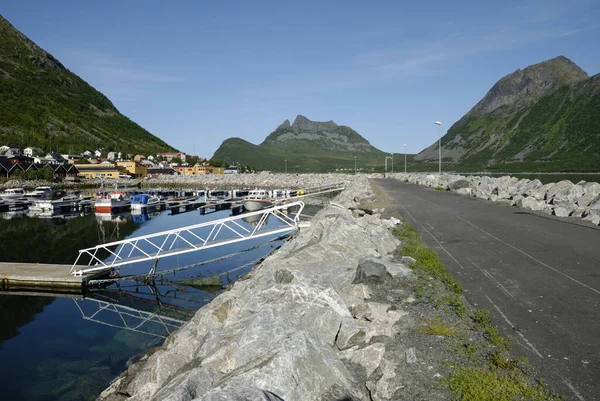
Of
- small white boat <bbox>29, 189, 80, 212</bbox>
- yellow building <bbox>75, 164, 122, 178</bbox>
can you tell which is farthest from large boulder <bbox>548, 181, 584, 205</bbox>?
yellow building <bbox>75, 164, 122, 178</bbox>

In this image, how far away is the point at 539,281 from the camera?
1343cm

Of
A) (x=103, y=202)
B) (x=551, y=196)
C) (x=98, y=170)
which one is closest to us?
(x=551, y=196)

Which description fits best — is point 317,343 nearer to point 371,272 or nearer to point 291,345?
point 291,345

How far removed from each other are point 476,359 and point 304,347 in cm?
359

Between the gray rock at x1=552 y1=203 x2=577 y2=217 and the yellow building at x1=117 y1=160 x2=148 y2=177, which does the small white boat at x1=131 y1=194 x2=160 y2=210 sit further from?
the yellow building at x1=117 y1=160 x2=148 y2=177

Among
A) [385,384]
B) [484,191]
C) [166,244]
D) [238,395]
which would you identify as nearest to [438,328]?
[385,384]

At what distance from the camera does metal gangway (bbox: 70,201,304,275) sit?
26.3 meters

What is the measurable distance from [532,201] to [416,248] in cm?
2002

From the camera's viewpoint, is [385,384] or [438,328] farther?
[438,328]

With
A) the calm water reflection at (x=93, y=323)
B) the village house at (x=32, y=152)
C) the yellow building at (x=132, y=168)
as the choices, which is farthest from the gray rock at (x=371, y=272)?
the village house at (x=32, y=152)

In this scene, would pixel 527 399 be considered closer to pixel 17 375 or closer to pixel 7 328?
pixel 17 375

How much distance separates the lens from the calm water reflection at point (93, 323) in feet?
50.0

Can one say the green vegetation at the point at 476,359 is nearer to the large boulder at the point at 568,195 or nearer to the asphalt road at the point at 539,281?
the asphalt road at the point at 539,281

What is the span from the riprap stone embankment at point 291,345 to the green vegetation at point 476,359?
897 mm
